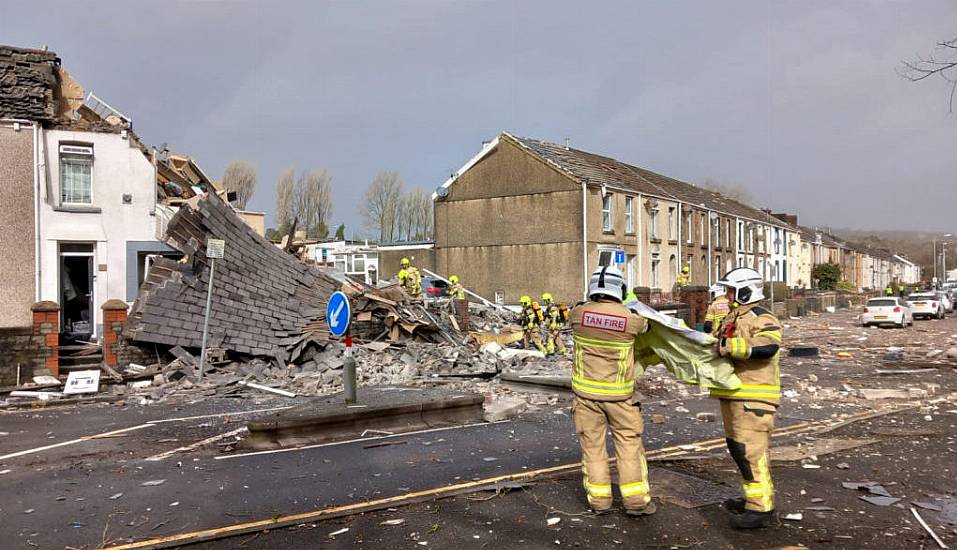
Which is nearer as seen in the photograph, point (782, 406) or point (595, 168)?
point (782, 406)

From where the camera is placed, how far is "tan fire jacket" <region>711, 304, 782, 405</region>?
16.3ft

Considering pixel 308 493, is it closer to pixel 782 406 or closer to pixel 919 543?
pixel 919 543

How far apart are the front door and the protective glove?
57.6ft

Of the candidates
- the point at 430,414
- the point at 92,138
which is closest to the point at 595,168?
the point at 92,138

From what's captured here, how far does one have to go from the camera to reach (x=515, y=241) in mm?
31703

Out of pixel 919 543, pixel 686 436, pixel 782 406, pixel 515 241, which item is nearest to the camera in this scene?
pixel 919 543

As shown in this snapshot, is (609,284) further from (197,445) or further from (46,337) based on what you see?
(46,337)

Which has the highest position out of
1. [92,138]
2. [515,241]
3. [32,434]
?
[92,138]

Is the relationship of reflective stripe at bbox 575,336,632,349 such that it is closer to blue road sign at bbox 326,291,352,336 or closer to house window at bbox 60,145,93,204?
blue road sign at bbox 326,291,352,336

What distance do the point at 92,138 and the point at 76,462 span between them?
13.4 m

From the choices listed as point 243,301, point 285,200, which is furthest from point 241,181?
point 243,301

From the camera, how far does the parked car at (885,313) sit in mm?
29594

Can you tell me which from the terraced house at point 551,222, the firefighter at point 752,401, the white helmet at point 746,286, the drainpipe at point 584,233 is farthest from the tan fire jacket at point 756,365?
the drainpipe at point 584,233

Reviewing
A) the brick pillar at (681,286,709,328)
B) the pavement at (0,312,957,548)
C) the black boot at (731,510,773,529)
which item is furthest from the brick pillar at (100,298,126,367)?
the brick pillar at (681,286,709,328)
